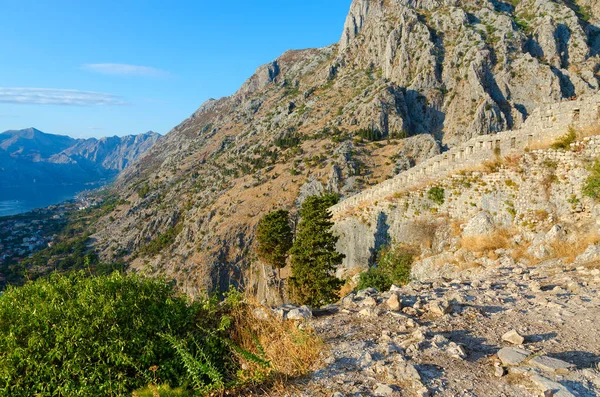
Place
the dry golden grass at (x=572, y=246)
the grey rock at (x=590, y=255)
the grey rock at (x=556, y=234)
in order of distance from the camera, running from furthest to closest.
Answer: the grey rock at (x=556, y=234) < the dry golden grass at (x=572, y=246) < the grey rock at (x=590, y=255)

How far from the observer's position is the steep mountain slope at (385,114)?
81188 mm

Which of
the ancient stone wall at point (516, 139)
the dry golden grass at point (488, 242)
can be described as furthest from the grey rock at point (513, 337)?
the ancient stone wall at point (516, 139)

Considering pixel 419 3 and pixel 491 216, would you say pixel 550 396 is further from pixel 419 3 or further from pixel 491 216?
pixel 419 3

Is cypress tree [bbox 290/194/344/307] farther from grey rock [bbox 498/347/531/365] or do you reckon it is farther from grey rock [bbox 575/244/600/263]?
grey rock [bbox 498/347/531/365]

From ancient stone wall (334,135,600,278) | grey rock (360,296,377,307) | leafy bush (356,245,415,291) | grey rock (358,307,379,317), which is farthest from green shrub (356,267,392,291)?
grey rock (358,307,379,317)

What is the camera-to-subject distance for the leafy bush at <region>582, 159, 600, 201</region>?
13102mm

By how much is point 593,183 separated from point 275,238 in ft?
81.6

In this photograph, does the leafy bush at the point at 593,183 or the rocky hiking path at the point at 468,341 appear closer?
the rocky hiking path at the point at 468,341

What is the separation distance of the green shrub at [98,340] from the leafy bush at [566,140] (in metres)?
15.8

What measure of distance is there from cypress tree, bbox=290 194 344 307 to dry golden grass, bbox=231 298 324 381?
1602 centimetres

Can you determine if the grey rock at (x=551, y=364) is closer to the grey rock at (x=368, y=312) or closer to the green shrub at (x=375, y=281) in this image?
the grey rock at (x=368, y=312)

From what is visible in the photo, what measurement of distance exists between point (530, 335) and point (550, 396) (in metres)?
2.04

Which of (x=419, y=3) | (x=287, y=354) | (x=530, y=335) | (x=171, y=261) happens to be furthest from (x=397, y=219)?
(x=419, y=3)

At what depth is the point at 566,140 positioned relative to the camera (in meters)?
14.6
